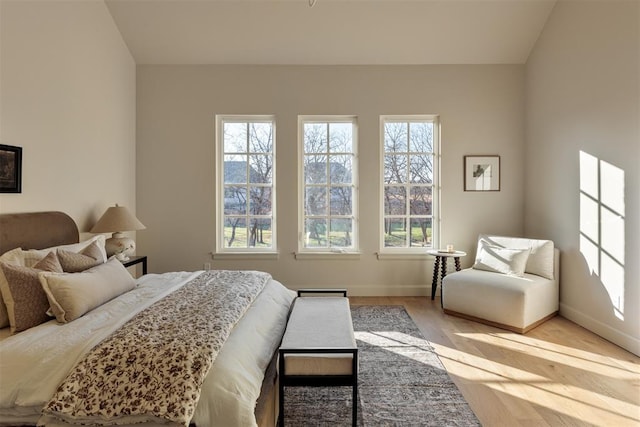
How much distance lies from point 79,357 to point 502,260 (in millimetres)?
3810

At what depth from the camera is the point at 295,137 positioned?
4.62m

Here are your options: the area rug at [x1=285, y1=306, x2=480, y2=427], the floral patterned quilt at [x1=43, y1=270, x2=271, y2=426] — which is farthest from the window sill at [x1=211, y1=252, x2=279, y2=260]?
the floral patterned quilt at [x1=43, y1=270, x2=271, y2=426]

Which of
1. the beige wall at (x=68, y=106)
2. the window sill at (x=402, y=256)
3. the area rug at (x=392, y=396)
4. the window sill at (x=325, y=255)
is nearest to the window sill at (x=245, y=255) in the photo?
the window sill at (x=325, y=255)

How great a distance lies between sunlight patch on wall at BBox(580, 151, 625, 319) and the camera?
3094 millimetres

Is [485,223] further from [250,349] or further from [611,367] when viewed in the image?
[250,349]

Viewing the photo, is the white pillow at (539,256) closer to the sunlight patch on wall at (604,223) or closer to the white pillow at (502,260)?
the white pillow at (502,260)

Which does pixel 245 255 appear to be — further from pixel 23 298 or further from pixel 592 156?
pixel 592 156

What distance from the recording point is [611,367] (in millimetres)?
2715

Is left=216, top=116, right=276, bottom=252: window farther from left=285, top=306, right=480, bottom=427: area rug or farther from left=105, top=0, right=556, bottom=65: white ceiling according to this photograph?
left=285, top=306, right=480, bottom=427: area rug

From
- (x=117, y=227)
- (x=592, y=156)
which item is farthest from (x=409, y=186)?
(x=117, y=227)

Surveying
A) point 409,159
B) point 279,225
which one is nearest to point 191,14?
point 279,225

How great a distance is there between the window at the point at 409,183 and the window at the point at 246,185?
5.06 ft

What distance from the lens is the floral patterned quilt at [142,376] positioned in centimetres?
140

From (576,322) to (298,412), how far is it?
3.13m
